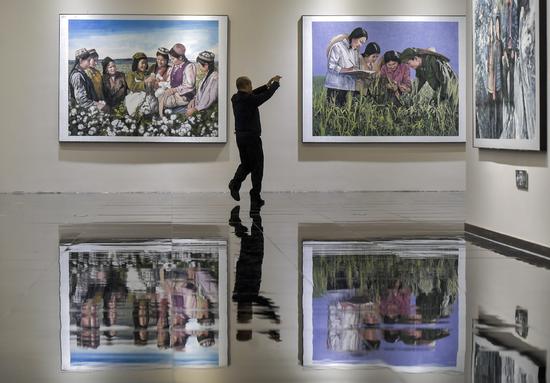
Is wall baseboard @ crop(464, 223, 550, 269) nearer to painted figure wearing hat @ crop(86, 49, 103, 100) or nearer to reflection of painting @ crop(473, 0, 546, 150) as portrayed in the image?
reflection of painting @ crop(473, 0, 546, 150)

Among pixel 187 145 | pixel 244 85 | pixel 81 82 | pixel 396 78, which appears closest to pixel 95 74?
pixel 81 82

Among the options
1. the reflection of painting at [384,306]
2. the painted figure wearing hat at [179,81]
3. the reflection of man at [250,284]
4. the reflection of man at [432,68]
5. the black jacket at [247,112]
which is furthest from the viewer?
the reflection of man at [432,68]

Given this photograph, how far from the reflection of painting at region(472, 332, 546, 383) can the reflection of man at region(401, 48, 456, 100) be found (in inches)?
827

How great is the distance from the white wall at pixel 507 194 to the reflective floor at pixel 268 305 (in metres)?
0.49

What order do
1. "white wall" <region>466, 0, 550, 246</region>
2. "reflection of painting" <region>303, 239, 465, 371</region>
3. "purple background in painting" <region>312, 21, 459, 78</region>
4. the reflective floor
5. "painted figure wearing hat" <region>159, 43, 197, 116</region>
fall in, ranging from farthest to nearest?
"purple background in painting" <region>312, 21, 459, 78</region> < "painted figure wearing hat" <region>159, 43, 197, 116</region> < "white wall" <region>466, 0, 550, 246</region> < "reflection of painting" <region>303, 239, 465, 371</region> < the reflective floor

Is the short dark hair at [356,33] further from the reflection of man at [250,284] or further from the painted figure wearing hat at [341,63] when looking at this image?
the reflection of man at [250,284]

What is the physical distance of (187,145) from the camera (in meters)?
26.2

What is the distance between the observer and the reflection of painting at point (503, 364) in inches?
199

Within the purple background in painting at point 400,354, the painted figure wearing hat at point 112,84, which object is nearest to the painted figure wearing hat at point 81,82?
the painted figure wearing hat at point 112,84

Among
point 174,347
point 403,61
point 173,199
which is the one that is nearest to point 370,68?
point 403,61

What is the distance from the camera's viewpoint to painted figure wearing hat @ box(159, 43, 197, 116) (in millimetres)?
26234

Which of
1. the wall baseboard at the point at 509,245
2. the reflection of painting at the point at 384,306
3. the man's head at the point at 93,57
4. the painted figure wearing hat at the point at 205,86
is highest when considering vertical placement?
the man's head at the point at 93,57

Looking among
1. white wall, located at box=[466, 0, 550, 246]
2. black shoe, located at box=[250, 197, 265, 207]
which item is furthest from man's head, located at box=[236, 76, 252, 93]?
white wall, located at box=[466, 0, 550, 246]

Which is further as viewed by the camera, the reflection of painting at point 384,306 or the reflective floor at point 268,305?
the reflection of painting at point 384,306
